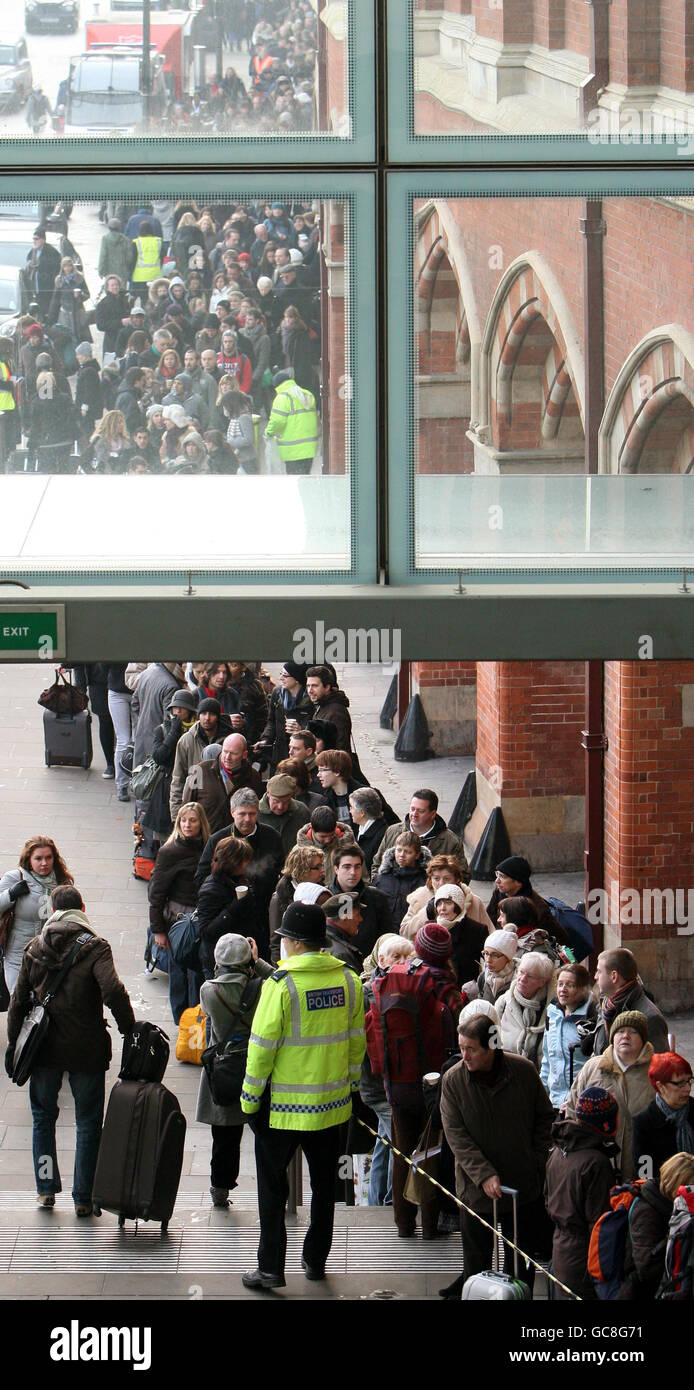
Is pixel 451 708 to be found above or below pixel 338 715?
below

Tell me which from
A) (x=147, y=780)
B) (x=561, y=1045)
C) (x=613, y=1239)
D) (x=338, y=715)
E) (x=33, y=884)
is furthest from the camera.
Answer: (x=338, y=715)

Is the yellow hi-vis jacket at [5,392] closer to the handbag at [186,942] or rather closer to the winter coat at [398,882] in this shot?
the handbag at [186,942]

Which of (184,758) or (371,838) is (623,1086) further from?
(184,758)

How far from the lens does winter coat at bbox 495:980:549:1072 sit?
8.76 meters

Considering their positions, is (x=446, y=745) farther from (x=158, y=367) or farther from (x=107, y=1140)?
(x=158, y=367)

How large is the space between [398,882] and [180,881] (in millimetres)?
1232

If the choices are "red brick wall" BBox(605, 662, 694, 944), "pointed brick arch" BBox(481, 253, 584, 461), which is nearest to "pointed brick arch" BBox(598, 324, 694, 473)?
"pointed brick arch" BBox(481, 253, 584, 461)

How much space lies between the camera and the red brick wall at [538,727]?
48.4 ft

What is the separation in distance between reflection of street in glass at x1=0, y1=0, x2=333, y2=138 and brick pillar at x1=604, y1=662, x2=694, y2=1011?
6069mm

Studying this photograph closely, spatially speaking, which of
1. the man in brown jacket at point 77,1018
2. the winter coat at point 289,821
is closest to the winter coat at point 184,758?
the winter coat at point 289,821

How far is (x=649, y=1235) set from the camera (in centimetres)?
735

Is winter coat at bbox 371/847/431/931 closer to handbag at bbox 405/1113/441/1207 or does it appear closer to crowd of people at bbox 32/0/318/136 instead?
handbag at bbox 405/1113/441/1207

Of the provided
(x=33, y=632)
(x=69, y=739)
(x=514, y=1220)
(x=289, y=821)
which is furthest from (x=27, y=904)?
(x=69, y=739)

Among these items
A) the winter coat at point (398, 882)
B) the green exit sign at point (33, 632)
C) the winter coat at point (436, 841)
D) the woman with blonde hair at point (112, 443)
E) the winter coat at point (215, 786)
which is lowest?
Result: the winter coat at point (398, 882)
